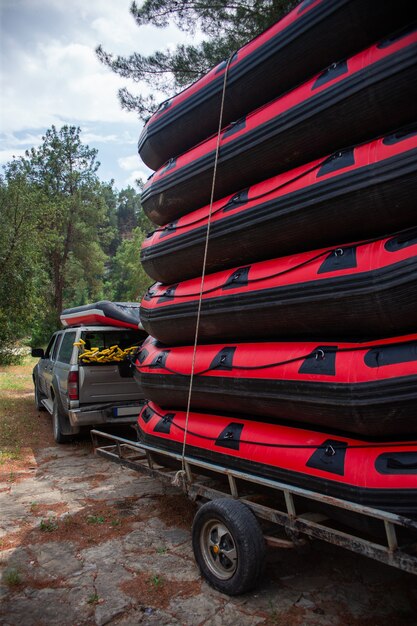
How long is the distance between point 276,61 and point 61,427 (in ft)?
18.6

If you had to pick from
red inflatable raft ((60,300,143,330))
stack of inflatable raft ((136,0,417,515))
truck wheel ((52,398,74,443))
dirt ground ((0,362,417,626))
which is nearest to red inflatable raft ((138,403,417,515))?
stack of inflatable raft ((136,0,417,515))

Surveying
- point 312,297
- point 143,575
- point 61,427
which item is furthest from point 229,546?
point 61,427

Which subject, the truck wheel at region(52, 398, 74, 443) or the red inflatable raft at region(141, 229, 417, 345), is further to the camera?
the truck wheel at region(52, 398, 74, 443)

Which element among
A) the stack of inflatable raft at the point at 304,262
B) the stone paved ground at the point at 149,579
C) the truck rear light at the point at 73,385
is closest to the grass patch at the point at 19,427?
the truck rear light at the point at 73,385

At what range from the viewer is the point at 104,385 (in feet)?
22.1

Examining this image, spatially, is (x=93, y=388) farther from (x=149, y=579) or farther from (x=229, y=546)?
(x=229, y=546)

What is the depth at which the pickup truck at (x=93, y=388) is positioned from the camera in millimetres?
6547

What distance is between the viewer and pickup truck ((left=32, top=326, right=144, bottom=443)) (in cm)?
655

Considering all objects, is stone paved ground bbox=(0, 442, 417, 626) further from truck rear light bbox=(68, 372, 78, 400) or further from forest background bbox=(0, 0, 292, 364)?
forest background bbox=(0, 0, 292, 364)

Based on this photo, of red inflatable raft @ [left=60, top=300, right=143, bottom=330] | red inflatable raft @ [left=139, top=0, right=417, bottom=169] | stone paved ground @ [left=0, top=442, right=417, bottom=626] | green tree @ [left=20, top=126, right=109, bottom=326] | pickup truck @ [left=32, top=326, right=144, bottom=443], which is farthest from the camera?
green tree @ [left=20, top=126, right=109, bottom=326]

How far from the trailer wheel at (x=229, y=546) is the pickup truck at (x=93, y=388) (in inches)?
137

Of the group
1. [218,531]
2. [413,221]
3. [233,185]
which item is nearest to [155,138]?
[233,185]

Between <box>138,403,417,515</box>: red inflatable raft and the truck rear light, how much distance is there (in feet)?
8.92

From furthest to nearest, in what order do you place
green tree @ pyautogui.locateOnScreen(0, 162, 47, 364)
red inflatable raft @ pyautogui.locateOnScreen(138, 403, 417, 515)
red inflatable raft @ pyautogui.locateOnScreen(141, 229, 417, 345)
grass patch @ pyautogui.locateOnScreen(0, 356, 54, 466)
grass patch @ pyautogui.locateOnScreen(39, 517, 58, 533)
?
green tree @ pyautogui.locateOnScreen(0, 162, 47, 364)
grass patch @ pyautogui.locateOnScreen(0, 356, 54, 466)
grass patch @ pyautogui.locateOnScreen(39, 517, 58, 533)
red inflatable raft @ pyautogui.locateOnScreen(141, 229, 417, 345)
red inflatable raft @ pyautogui.locateOnScreen(138, 403, 417, 515)
